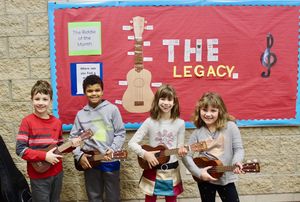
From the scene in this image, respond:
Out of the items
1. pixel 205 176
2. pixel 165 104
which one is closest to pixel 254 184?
pixel 205 176

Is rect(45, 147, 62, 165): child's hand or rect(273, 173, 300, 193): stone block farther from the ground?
rect(45, 147, 62, 165): child's hand

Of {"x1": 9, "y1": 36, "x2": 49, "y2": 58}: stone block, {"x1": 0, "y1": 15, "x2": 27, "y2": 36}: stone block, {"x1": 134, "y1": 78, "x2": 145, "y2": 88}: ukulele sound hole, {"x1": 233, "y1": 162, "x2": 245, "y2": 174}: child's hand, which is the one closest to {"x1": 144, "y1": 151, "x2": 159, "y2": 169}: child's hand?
{"x1": 233, "y1": 162, "x2": 245, "y2": 174}: child's hand

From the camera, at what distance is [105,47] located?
11.7 feet

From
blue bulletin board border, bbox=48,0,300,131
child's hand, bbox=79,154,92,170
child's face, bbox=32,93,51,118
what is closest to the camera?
child's face, bbox=32,93,51,118

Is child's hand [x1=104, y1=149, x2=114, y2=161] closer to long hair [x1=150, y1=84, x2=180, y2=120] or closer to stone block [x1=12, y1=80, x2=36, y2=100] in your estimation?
long hair [x1=150, y1=84, x2=180, y2=120]

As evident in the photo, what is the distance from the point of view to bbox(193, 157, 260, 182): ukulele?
2719 millimetres

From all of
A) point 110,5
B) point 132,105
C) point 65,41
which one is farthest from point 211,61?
point 65,41

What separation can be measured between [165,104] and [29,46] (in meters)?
1.54

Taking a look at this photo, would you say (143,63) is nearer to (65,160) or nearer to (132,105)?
(132,105)

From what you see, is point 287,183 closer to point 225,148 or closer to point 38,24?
point 225,148

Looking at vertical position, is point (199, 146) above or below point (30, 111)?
below

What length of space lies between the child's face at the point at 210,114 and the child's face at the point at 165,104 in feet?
0.91

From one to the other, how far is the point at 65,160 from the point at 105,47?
123cm

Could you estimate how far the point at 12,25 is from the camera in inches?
139
